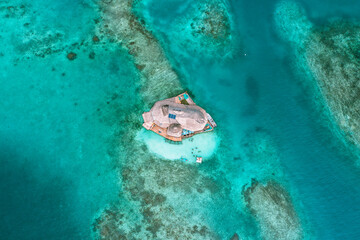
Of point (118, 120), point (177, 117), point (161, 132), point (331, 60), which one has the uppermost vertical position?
point (331, 60)

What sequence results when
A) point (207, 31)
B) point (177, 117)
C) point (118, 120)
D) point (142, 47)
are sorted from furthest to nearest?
point (207, 31) → point (142, 47) → point (118, 120) → point (177, 117)

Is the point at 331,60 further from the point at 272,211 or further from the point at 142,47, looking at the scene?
the point at 142,47

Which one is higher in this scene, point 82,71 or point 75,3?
point 75,3

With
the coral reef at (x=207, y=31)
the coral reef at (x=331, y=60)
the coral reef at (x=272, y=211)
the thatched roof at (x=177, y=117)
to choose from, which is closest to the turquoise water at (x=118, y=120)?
the coral reef at (x=207, y=31)

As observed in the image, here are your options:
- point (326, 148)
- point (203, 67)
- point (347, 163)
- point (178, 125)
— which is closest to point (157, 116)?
point (178, 125)

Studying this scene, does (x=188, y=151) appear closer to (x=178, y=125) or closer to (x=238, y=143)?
(x=178, y=125)

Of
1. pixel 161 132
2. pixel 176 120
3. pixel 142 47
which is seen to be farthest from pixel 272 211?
pixel 142 47
